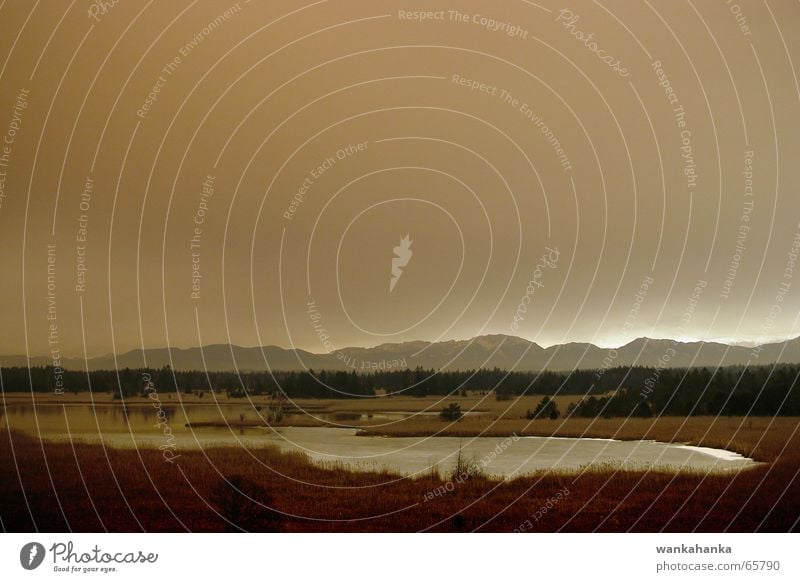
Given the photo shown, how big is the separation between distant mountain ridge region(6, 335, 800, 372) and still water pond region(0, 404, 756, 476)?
0.32 meters

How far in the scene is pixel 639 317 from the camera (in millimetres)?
6027

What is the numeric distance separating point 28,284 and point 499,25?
144 inches

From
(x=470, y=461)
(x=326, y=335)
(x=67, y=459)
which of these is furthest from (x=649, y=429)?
(x=67, y=459)

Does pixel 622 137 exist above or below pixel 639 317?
above

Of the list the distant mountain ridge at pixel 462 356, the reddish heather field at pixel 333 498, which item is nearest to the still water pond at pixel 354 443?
the reddish heather field at pixel 333 498

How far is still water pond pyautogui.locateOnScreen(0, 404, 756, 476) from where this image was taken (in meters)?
5.89

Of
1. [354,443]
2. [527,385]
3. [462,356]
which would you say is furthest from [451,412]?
[354,443]

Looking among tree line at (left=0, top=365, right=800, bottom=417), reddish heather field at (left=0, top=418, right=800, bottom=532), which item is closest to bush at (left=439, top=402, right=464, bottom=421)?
tree line at (left=0, top=365, right=800, bottom=417)

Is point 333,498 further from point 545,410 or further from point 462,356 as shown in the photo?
point 545,410

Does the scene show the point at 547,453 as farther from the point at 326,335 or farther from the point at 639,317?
the point at 326,335

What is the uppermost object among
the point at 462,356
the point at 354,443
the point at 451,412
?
the point at 462,356

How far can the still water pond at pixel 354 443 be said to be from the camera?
589cm

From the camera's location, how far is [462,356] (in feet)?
19.6

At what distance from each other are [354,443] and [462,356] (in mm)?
940
